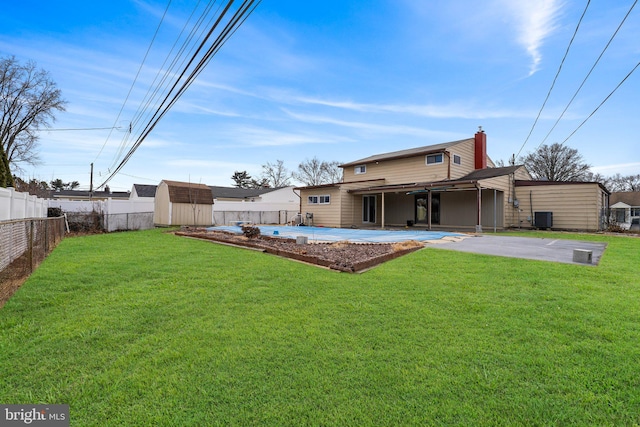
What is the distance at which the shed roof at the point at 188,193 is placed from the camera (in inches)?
794

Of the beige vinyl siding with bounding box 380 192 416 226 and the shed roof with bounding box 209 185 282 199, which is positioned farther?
the shed roof with bounding box 209 185 282 199

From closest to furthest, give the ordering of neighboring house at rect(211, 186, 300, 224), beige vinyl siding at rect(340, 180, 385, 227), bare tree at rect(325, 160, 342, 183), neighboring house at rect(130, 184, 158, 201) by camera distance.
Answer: beige vinyl siding at rect(340, 180, 385, 227), neighboring house at rect(211, 186, 300, 224), neighboring house at rect(130, 184, 158, 201), bare tree at rect(325, 160, 342, 183)

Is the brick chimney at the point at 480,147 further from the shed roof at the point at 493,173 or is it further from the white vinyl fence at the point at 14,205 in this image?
the white vinyl fence at the point at 14,205

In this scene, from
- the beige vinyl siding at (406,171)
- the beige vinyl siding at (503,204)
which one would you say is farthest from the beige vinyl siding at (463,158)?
the beige vinyl siding at (503,204)

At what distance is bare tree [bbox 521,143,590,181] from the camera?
30.9 meters

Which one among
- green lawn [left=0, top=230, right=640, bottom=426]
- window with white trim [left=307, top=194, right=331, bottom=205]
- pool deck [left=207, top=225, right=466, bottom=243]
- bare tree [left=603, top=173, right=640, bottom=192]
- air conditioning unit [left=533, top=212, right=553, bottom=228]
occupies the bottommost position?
green lawn [left=0, top=230, right=640, bottom=426]

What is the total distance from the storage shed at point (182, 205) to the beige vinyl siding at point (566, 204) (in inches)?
766

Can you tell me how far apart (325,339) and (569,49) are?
10.7 m

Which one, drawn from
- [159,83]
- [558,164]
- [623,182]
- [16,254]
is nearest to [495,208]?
[159,83]

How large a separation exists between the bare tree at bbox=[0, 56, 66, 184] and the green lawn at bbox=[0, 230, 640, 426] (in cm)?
3160

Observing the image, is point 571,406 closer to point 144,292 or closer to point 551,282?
point 551,282

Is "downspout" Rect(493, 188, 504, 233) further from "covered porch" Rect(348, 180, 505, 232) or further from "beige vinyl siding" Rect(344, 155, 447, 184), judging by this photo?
"beige vinyl siding" Rect(344, 155, 447, 184)

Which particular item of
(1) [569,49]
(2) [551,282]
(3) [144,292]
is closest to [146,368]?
(3) [144,292]

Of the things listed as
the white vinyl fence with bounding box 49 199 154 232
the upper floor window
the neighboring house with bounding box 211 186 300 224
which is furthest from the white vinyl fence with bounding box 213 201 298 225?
the upper floor window
